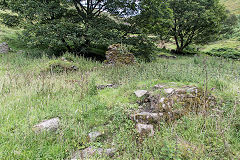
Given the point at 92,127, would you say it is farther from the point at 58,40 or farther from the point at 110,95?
the point at 58,40

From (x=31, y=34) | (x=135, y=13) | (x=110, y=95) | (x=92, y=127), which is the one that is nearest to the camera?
(x=92, y=127)

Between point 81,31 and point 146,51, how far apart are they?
18.2ft

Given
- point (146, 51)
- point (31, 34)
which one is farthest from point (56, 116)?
point (146, 51)

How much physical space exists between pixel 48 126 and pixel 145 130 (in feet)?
6.37

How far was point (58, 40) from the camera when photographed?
32.0 feet

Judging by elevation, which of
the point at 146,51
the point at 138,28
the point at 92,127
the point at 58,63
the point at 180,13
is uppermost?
the point at 180,13

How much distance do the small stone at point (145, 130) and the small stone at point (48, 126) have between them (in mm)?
1678

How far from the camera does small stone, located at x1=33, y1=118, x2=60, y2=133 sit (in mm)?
2621

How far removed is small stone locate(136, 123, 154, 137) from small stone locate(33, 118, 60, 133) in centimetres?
168

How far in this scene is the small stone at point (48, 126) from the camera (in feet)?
8.60

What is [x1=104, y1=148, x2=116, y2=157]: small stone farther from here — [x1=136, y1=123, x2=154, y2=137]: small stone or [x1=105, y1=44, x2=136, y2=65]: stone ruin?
[x1=105, y1=44, x2=136, y2=65]: stone ruin

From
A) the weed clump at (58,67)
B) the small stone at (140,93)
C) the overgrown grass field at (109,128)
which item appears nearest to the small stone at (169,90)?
the small stone at (140,93)

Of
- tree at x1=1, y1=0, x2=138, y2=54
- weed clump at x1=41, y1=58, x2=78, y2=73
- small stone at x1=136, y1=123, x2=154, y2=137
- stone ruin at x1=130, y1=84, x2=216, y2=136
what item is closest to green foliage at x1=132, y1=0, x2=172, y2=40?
tree at x1=1, y1=0, x2=138, y2=54

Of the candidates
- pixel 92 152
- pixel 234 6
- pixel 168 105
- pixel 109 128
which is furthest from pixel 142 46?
pixel 234 6
